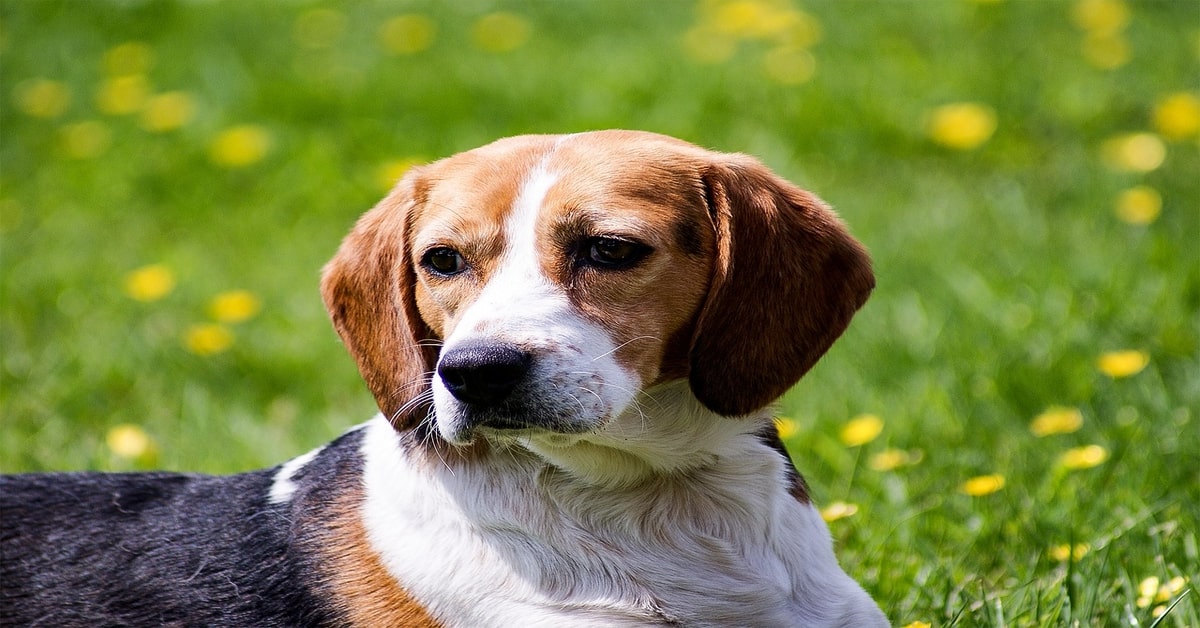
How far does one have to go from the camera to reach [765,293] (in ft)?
11.6

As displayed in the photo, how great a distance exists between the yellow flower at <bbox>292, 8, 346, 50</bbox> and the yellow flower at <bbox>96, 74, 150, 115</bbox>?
1.09 metres

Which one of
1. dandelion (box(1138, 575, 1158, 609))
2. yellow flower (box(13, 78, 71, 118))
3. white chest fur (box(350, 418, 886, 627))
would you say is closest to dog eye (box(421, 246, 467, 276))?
white chest fur (box(350, 418, 886, 627))

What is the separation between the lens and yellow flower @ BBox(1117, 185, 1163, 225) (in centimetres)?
656

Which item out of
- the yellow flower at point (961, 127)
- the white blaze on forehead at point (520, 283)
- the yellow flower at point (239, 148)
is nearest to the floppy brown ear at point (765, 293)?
the white blaze on forehead at point (520, 283)

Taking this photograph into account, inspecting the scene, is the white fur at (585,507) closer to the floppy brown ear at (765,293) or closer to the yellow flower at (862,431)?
the floppy brown ear at (765,293)

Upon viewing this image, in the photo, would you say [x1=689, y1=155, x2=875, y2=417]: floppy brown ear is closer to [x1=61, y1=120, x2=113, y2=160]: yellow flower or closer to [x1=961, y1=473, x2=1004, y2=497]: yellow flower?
[x1=961, y1=473, x2=1004, y2=497]: yellow flower

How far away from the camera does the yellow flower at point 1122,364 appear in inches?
200

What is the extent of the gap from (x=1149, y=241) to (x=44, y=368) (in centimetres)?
478

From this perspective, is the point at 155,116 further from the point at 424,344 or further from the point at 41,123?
the point at 424,344

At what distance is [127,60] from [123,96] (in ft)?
1.93

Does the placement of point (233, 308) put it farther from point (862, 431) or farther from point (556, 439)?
point (556, 439)

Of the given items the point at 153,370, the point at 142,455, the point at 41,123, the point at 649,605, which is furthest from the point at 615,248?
the point at 41,123

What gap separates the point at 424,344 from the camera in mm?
3729

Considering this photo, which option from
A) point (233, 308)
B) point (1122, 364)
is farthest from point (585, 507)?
point (233, 308)
